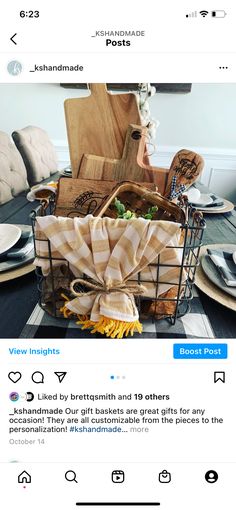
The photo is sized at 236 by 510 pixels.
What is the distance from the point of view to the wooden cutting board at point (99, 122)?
0.47 meters

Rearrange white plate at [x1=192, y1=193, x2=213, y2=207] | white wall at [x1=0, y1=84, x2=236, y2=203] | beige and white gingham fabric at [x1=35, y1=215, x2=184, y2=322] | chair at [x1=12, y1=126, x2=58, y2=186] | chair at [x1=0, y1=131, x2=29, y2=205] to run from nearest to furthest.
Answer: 1. beige and white gingham fabric at [x1=35, y1=215, x2=184, y2=322]
2. white plate at [x1=192, y1=193, x2=213, y2=207]
3. chair at [x1=0, y1=131, x2=29, y2=205]
4. chair at [x1=12, y1=126, x2=58, y2=186]
5. white wall at [x1=0, y1=84, x2=236, y2=203]

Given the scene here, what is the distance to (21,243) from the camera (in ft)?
1.59

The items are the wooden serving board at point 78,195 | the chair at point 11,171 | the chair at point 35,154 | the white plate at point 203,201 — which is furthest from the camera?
the chair at point 35,154

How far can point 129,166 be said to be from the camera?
0.48 meters

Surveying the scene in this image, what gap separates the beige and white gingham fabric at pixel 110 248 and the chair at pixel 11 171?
2.26 ft

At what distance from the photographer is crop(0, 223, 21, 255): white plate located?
1.51 feet

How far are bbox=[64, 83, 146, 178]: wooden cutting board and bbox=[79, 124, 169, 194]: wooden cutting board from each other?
0.02 meters

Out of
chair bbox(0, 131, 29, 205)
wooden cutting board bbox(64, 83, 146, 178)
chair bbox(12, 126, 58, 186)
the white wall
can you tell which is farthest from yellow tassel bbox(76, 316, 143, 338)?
the white wall
